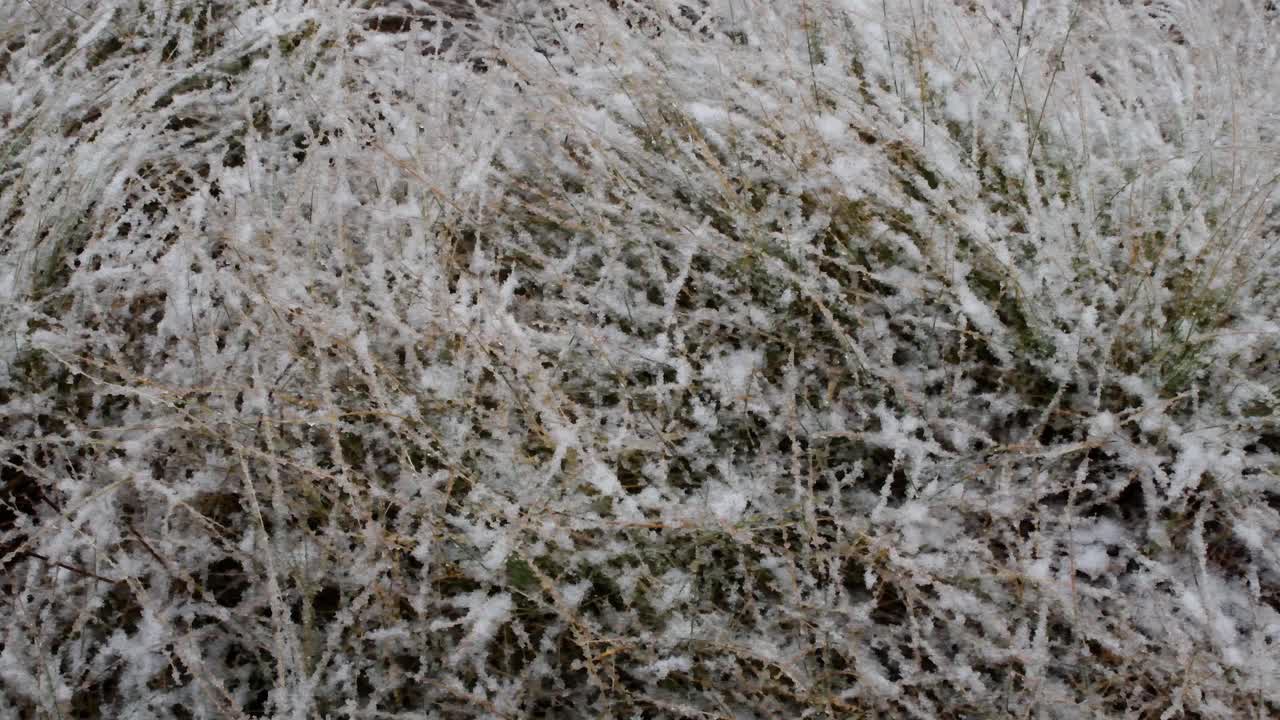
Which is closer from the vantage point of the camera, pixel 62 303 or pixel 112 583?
pixel 112 583

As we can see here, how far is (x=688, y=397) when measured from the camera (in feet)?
4.12

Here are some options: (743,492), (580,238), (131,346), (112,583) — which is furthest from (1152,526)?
(131,346)

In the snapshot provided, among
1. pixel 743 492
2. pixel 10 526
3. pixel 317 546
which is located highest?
pixel 743 492

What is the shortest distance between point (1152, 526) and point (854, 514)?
1.11 feet

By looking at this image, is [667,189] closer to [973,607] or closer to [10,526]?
[973,607]

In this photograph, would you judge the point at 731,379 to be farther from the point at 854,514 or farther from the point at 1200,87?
the point at 1200,87

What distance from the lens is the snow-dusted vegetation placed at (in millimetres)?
1049

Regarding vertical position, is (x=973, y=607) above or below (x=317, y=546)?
above

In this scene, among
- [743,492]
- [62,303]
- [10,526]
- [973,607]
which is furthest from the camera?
[62,303]

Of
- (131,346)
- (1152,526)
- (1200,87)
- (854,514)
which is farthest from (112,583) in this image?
(1200,87)

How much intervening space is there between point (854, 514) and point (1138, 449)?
13.6 inches

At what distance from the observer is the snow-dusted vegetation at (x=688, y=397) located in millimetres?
1049

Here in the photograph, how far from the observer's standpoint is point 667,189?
4.62 ft

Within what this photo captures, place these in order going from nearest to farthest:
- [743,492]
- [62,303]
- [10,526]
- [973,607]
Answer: [973,607], [743,492], [10,526], [62,303]
